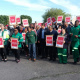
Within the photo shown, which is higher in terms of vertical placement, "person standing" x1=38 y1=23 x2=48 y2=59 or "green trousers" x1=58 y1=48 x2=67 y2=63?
"person standing" x1=38 y1=23 x2=48 y2=59

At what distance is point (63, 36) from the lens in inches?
240

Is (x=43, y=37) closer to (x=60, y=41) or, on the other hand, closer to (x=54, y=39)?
(x=54, y=39)

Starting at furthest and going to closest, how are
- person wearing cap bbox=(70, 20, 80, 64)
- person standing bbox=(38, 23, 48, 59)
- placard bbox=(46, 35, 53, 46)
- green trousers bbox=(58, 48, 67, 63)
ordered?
person standing bbox=(38, 23, 48, 59) → placard bbox=(46, 35, 53, 46) → green trousers bbox=(58, 48, 67, 63) → person wearing cap bbox=(70, 20, 80, 64)

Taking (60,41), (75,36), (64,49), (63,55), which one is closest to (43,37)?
(60,41)

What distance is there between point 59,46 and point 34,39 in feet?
4.89

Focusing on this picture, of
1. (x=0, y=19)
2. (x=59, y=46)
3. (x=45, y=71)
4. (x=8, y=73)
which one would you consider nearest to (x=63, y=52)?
(x=59, y=46)

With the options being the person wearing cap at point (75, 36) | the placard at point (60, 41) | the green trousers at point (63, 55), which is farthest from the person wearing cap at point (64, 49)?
the person wearing cap at point (75, 36)

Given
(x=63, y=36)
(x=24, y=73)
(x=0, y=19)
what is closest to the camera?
(x=24, y=73)

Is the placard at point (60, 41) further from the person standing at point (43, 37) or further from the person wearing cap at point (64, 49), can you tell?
the person standing at point (43, 37)

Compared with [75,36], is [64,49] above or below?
below

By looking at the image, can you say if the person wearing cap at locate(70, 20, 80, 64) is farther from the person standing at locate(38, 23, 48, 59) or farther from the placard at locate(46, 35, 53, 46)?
the person standing at locate(38, 23, 48, 59)

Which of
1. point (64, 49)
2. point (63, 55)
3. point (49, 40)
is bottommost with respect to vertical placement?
point (63, 55)

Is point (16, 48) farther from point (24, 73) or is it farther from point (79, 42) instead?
point (79, 42)

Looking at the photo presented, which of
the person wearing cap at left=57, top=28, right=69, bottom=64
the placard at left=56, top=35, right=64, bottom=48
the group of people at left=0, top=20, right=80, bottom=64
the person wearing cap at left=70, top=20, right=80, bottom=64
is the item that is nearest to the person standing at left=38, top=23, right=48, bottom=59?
the group of people at left=0, top=20, right=80, bottom=64
